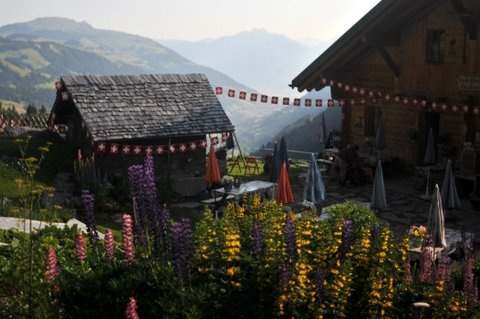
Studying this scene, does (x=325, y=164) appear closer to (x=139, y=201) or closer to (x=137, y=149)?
(x=137, y=149)

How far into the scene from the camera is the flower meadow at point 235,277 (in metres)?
7.00

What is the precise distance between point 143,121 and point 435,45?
9.27 meters

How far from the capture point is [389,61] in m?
21.6

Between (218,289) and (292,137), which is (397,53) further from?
(292,137)

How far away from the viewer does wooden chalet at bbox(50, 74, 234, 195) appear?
19.8 m

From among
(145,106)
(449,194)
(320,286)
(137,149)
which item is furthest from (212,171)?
(320,286)

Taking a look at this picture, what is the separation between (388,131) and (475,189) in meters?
5.38

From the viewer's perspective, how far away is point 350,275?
718 centimetres

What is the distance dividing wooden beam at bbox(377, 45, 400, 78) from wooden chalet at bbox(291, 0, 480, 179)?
0.11ft

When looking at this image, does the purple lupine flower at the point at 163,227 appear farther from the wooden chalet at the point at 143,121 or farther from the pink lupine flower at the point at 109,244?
the wooden chalet at the point at 143,121

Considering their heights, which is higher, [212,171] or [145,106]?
[145,106]

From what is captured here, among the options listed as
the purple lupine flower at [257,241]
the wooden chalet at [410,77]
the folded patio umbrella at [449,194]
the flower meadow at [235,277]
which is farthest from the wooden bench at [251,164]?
the purple lupine flower at [257,241]

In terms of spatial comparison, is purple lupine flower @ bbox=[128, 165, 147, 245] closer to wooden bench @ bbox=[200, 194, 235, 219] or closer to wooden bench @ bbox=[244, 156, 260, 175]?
wooden bench @ bbox=[200, 194, 235, 219]

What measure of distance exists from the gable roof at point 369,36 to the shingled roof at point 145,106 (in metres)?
3.81
